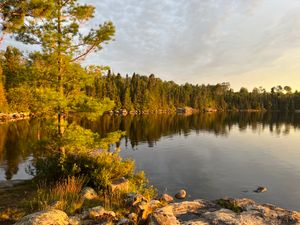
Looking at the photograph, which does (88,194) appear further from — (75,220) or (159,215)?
(159,215)

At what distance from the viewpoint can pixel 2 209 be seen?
9656 millimetres

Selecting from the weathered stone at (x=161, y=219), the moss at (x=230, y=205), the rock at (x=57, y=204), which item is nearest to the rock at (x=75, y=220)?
the rock at (x=57, y=204)

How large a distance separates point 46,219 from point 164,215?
14.3 feet

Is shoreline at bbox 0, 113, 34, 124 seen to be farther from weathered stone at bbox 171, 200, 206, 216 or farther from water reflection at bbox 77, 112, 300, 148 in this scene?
weathered stone at bbox 171, 200, 206, 216

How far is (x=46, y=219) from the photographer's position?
7.19 metres

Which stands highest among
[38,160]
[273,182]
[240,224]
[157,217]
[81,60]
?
[81,60]

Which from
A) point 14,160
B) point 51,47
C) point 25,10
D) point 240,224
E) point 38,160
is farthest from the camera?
point 14,160

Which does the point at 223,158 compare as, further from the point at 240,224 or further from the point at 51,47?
the point at 51,47

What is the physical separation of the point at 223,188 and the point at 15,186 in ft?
55.1

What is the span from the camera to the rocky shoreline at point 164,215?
7.70 meters

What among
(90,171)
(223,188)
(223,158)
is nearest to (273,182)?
(223,188)

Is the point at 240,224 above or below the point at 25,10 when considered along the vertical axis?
below

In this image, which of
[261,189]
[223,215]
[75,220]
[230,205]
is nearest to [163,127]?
[261,189]

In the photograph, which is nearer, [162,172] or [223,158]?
[162,172]
